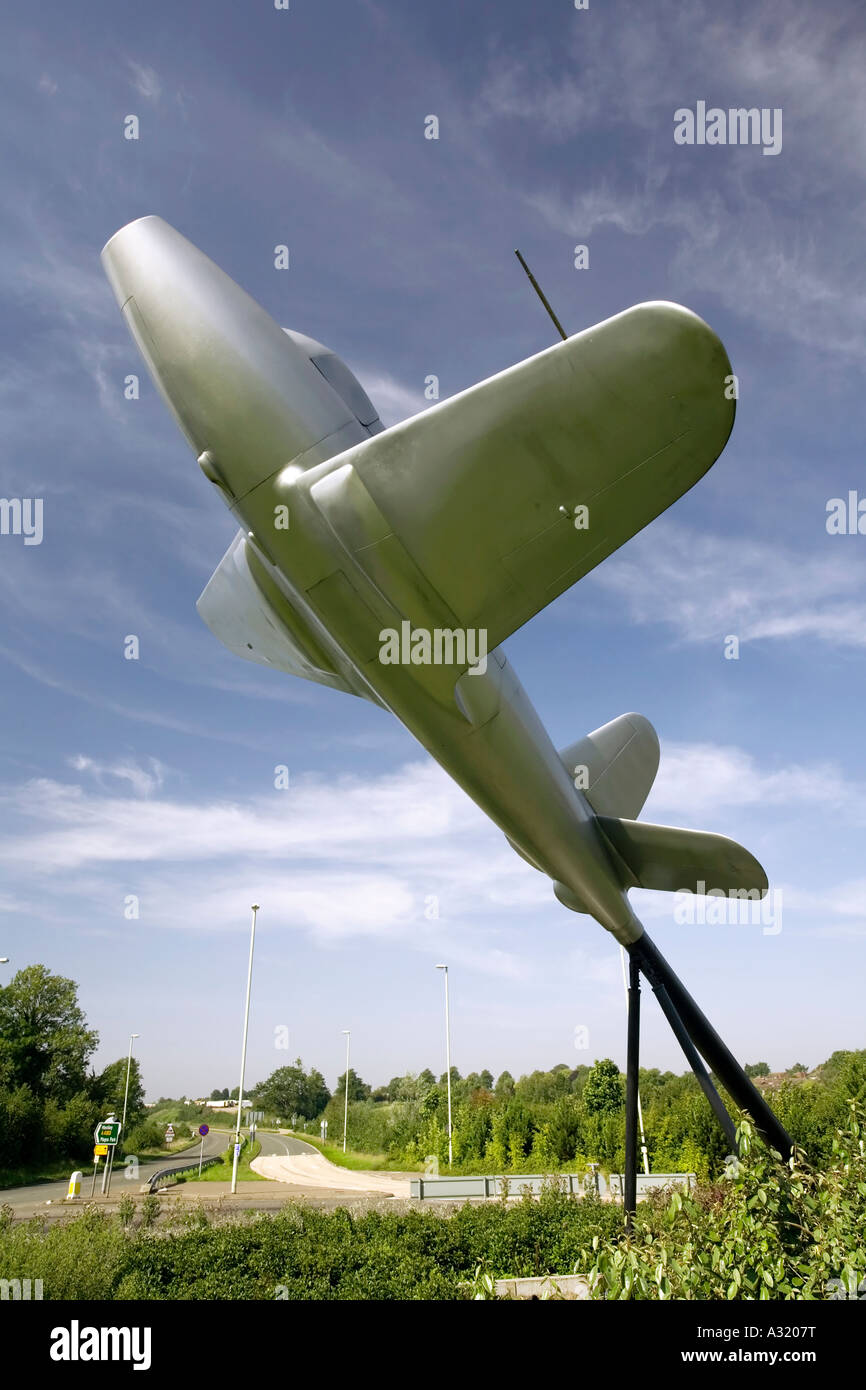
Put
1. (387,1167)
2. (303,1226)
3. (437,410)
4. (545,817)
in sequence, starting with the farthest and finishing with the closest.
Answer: (387,1167) < (303,1226) < (545,817) < (437,410)

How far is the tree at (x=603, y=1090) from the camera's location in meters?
34.5

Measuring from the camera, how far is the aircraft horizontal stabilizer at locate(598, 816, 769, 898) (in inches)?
315

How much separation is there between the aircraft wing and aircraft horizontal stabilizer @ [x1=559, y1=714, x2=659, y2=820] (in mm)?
4635

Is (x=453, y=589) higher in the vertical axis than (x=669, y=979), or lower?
higher

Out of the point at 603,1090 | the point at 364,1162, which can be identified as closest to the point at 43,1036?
the point at 364,1162

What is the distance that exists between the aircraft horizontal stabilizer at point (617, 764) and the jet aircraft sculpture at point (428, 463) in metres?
3.44

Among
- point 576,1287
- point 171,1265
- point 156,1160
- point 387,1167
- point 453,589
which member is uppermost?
point 453,589

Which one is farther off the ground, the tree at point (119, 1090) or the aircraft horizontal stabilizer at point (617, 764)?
the aircraft horizontal stabilizer at point (617, 764)

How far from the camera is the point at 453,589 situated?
5613 millimetres

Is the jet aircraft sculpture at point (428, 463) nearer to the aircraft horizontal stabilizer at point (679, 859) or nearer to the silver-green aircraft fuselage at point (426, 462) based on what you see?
the silver-green aircraft fuselage at point (426, 462)

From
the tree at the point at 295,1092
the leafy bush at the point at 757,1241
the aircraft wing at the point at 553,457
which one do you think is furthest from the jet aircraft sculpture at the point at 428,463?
the tree at the point at 295,1092

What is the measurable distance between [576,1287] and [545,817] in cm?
699
